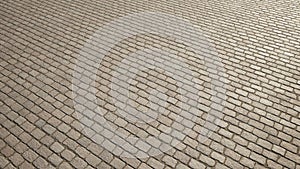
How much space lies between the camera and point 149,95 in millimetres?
6562

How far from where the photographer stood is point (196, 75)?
23.3 feet

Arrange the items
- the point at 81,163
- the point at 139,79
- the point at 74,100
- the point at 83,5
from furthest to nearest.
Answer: the point at 83,5
the point at 139,79
the point at 74,100
the point at 81,163

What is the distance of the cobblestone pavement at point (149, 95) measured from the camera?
17.6 ft

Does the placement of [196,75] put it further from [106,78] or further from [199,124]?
[106,78]

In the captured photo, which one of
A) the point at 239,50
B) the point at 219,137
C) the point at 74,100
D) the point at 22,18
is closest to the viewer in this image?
the point at 219,137

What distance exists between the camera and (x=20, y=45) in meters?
8.03

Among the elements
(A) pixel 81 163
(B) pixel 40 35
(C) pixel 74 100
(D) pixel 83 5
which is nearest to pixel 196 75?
(C) pixel 74 100

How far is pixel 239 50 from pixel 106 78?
3549 mm

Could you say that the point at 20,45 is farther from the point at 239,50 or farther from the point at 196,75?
the point at 239,50

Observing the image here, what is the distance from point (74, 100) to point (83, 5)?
16.0 feet

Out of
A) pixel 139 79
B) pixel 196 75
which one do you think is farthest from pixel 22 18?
pixel 196 75

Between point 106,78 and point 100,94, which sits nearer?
point 100,94

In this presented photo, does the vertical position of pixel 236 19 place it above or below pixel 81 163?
above

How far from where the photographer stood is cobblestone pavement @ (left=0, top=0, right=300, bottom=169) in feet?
17.6
